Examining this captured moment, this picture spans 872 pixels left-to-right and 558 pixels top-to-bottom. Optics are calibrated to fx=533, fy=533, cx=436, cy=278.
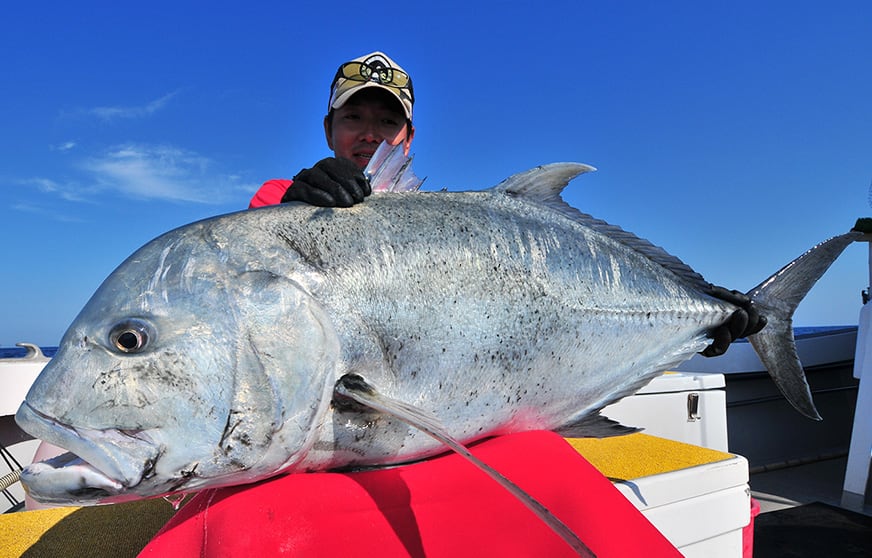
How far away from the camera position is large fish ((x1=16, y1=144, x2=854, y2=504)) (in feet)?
3.59

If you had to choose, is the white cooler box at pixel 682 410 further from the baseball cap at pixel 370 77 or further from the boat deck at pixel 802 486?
the baseball cap at pixel 370 77

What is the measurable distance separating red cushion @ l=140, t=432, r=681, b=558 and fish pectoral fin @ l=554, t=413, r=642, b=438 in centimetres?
32

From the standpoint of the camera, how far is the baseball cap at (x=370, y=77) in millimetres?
3078

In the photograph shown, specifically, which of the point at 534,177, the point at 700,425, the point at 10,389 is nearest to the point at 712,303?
the point at 534,177

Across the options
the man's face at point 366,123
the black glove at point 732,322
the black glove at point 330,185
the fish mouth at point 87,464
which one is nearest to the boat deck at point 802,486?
the black glove at point 732,322

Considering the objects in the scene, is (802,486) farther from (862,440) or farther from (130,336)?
(130,336)

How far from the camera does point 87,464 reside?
1.06m

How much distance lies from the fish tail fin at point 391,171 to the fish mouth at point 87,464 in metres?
0.95

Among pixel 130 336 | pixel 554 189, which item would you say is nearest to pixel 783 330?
pixel 554 189

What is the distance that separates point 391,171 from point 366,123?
1.73 m

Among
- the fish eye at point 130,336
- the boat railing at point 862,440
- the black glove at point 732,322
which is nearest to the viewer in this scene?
the fish eye at point 130,336

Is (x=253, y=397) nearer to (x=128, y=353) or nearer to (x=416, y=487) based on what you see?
(x=128, y=353)

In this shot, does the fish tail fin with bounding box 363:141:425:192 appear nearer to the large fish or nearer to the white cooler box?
the large fish

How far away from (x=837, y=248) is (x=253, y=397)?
2692 mm
